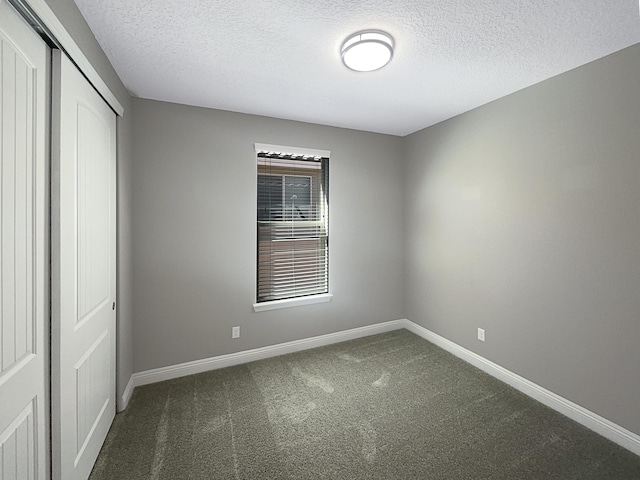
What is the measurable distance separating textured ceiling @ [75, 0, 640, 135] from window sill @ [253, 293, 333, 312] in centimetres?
201

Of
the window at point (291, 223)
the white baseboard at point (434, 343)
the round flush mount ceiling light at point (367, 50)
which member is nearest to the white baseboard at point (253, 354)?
the white baseboard at point (434, 343)

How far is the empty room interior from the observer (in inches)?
53.1

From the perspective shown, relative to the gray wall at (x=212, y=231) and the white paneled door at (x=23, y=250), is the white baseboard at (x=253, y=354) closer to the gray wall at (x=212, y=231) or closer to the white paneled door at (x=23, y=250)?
the gray wall at (x=212, y=231)

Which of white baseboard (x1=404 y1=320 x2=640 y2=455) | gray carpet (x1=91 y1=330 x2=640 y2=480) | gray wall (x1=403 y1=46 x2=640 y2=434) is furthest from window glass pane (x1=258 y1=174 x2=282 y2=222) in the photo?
white baseboard (x1=404 y1=320 x2=640 y2=455)

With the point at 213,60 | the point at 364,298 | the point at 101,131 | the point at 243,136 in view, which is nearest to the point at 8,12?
the point at 101,131

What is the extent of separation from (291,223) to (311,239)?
312 mm

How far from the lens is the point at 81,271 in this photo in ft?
5.10

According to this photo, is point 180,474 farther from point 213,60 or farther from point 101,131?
point 213,60

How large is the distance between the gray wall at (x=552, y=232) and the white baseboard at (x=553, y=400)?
0.05 metres

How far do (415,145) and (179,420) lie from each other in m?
3.71

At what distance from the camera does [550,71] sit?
215 centimetres

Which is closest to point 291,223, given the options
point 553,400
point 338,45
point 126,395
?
point 338,45

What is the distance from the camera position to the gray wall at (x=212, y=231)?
2584mm

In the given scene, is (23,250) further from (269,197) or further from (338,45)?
(269,197)
